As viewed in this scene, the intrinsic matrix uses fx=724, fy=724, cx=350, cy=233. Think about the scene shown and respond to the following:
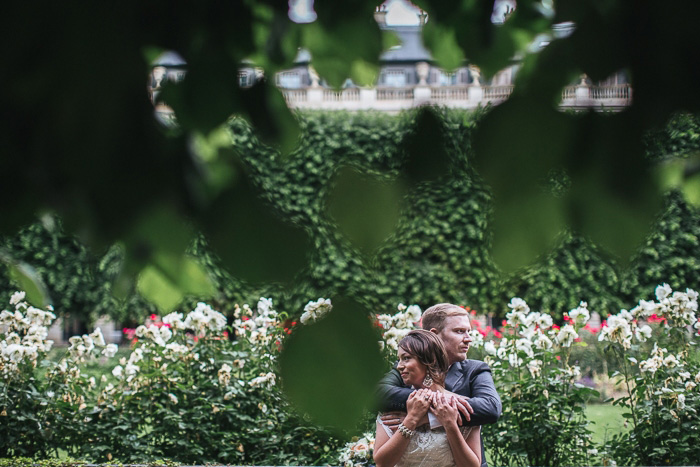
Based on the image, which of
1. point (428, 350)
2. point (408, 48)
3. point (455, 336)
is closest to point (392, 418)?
point (428, 350)

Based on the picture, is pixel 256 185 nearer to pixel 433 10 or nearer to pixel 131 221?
pixel 131 221

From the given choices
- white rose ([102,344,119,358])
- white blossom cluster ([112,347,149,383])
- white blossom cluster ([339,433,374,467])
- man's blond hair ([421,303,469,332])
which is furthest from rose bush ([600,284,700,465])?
white rose ([102,344,119,358])

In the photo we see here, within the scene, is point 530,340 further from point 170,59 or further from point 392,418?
point 170,59

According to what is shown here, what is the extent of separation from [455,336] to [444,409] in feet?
0.95

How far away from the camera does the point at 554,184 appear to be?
56 cm

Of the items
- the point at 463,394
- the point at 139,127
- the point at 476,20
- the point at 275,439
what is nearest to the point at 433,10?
the point at 476,20

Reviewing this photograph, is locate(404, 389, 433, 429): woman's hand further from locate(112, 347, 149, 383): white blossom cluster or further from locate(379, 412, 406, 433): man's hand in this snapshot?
locate(112, 347, 149, 383): white blossom cluster

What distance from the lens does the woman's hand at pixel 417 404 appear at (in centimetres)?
214

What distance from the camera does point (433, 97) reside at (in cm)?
74

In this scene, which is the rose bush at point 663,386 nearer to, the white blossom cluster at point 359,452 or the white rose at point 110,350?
the white blossom cluster at point 359,452

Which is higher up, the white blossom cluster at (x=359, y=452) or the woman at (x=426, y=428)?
the woman at (x=426, y=428)

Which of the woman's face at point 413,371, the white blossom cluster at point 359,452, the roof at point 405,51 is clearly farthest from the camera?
the white blossom cluster at point 359,452

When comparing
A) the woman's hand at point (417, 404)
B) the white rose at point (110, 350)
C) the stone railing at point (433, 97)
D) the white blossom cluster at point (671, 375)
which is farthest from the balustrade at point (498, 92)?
the white rose at point (110, 350)

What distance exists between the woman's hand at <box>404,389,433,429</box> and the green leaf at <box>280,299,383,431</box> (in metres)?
1.61
